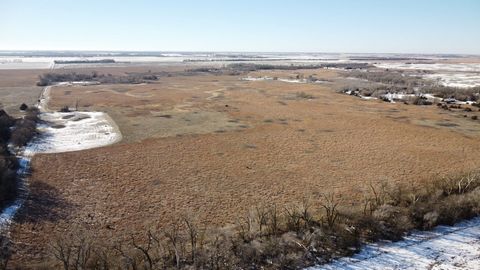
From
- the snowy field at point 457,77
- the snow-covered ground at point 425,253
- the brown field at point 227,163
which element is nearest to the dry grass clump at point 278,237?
the snow-covered ground at point 425,253

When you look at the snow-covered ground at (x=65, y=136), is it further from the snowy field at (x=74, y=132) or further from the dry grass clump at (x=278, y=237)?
the dry grass clump at (x=278, y=237)

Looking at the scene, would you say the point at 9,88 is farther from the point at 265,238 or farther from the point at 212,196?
the point at 265,238

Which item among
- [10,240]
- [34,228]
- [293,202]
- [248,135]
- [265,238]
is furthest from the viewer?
[248,135]

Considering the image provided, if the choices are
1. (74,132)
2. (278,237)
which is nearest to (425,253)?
(278,237)

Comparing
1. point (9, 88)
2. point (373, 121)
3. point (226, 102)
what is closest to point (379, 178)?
point (373, 121)

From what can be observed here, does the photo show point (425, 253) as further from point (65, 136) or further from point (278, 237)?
point (65, 136)
